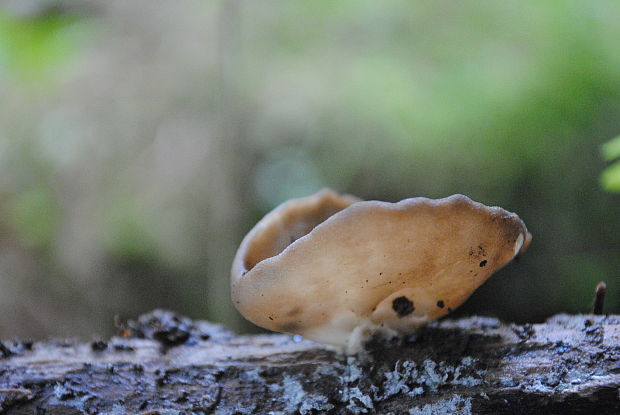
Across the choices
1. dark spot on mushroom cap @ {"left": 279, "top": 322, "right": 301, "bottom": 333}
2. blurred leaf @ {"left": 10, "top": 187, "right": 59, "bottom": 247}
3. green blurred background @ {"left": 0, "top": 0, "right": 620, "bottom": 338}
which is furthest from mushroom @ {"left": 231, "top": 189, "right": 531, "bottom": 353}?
blurred leaf @ {"left": 10, "top": 187, "right": 59, "bottom": 247}

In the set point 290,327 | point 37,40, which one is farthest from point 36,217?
point 290,327

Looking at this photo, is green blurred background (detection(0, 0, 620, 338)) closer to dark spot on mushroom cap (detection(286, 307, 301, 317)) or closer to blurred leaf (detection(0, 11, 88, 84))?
blurred leaf (detection(0, 11, 88, 84))

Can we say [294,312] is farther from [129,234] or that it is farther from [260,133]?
[129,234]

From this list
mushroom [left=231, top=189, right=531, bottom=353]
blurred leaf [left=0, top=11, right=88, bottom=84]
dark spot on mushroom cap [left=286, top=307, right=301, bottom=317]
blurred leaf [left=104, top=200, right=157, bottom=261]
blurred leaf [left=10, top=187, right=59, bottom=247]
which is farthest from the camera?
blurred leaf [left=10, top=187, right=59, bottom=247]

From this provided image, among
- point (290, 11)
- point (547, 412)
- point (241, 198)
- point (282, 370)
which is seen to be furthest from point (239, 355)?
point (290, 11)

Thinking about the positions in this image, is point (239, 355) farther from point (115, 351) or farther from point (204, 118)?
point (204, 118)
